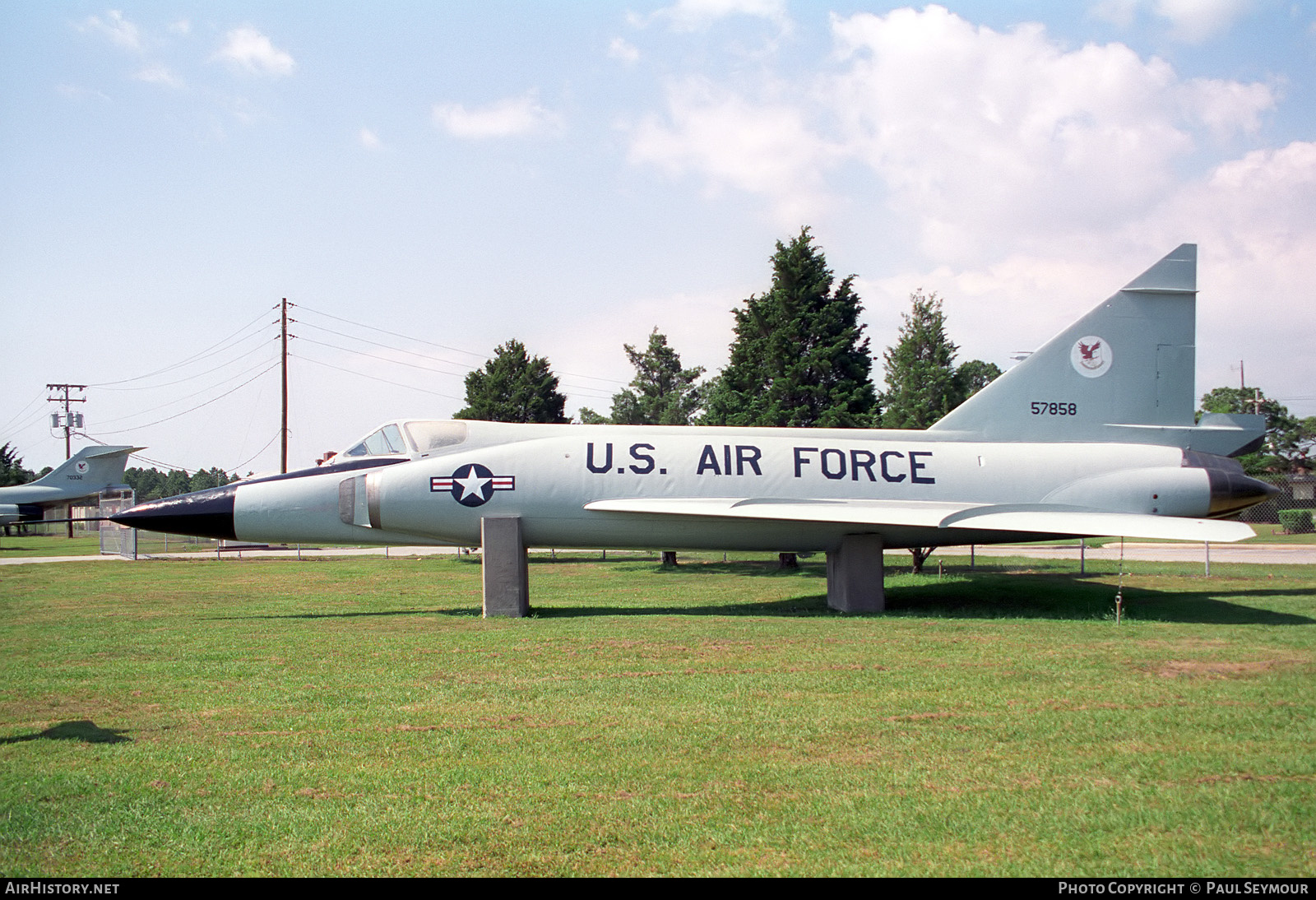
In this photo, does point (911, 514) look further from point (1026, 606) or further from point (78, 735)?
point (78, 735)

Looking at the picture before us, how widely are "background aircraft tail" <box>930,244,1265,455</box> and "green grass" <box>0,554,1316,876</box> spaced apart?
3922mm

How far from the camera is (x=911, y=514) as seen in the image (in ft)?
43.4

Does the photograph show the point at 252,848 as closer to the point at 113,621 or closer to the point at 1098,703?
the point at 1098,703

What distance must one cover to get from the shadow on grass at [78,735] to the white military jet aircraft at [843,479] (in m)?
6.91

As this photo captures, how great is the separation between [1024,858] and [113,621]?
12.8m

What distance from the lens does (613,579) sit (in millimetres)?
19969

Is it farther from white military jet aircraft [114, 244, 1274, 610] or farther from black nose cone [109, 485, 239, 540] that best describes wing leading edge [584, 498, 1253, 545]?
black nose cone [109, 485, 239, 540]

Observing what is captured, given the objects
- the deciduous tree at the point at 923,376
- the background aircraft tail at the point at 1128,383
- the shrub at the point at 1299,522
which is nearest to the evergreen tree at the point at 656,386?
the deciduous tree at the point at 923,376

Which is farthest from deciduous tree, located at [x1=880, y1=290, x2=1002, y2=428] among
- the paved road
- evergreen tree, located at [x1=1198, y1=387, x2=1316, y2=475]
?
evergreen tree, located at [x1=1198, y1=387, x2=1316, y2=475]

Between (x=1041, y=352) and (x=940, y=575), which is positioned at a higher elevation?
(x=1041, y=352)

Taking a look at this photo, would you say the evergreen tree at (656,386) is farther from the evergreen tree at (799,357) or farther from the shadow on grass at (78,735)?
the shadow on grass at (78,735)

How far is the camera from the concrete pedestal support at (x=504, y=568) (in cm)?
1288

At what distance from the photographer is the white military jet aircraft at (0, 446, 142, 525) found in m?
41.7
